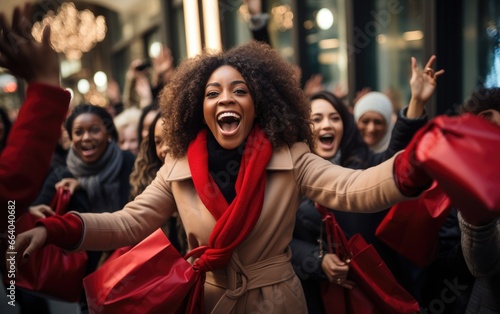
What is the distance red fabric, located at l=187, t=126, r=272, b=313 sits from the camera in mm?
2256

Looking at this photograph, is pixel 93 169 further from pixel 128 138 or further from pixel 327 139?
pixel 327 139

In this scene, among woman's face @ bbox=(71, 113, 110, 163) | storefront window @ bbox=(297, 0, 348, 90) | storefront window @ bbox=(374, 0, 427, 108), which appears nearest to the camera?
woman's face @ bbox=(71, 113, 110, 163)

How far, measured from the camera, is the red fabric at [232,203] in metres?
2.26

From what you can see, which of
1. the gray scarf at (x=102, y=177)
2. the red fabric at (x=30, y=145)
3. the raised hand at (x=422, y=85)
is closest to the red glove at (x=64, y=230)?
the red fabric at (x=30, y=145)

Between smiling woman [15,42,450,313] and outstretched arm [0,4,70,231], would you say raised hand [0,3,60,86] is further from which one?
smiling woman [15,42,450,313]

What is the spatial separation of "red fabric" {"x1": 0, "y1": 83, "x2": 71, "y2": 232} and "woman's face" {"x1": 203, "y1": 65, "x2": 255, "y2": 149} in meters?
0.83

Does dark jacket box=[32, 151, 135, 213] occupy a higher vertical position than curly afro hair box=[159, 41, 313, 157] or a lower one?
lower

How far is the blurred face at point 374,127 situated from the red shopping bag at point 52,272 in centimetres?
224

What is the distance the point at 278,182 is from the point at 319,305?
98cm

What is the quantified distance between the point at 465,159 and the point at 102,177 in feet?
9.19

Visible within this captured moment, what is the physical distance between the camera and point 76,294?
3275 millimetres

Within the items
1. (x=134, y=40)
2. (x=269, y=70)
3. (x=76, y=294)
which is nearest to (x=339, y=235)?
(x=269, y=70)

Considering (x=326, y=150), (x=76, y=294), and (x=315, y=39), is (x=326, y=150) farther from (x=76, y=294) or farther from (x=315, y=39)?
(x=315, y=39)

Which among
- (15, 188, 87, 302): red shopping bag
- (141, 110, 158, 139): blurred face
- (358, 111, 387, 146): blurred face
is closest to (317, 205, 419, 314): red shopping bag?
(15, 188, 87, 302): red shopping bag
